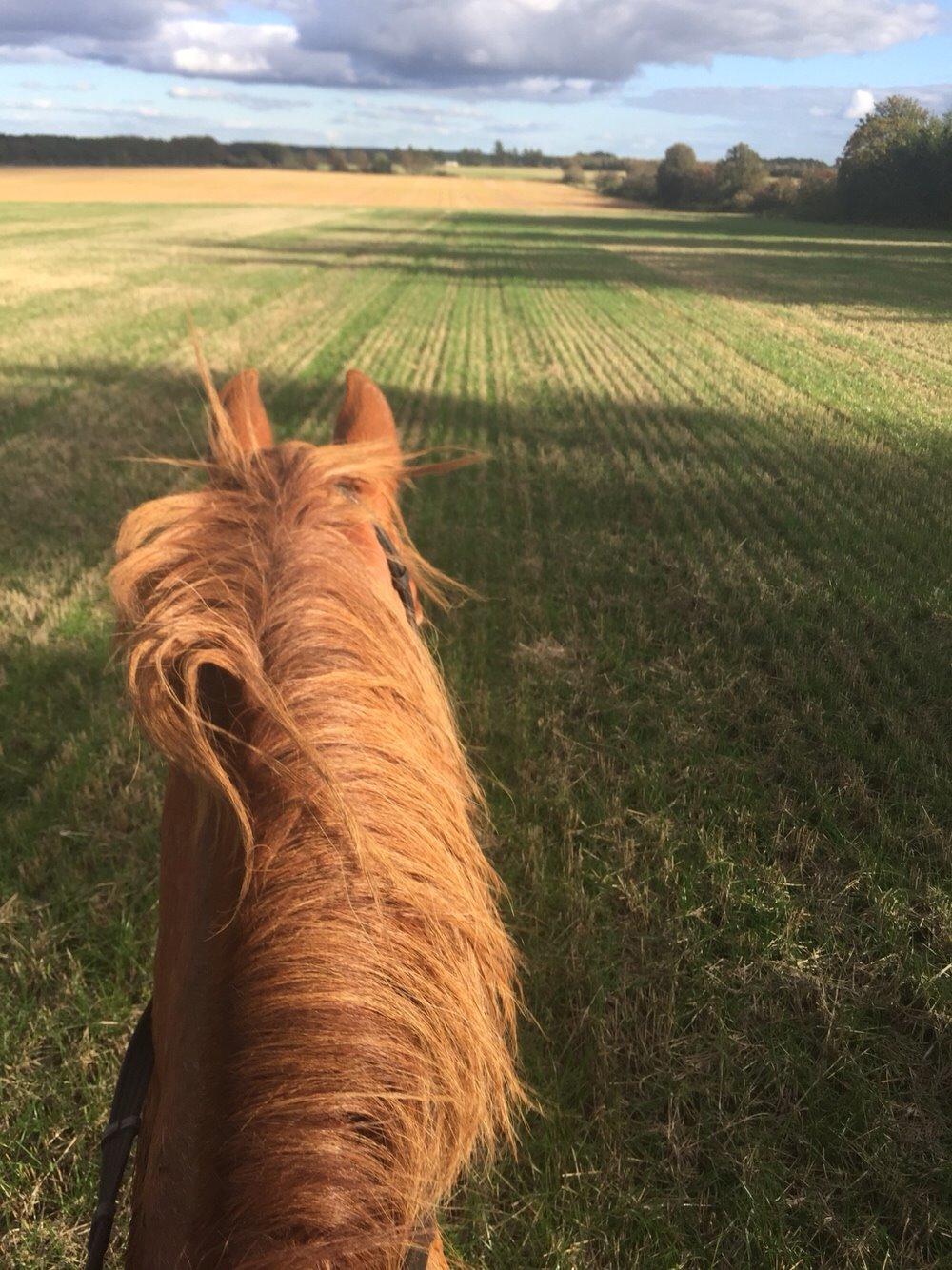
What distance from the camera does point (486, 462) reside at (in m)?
7.94

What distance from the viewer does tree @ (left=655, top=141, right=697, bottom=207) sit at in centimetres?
5694

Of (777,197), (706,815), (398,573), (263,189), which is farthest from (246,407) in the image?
(263,189)

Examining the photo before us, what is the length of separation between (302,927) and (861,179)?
50.5 meters

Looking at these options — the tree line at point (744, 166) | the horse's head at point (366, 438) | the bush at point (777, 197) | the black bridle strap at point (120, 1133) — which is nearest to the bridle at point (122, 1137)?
the black bridle strap at point (120, 1133)

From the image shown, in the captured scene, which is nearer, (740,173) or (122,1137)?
(122,1137)

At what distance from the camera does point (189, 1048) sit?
797mm

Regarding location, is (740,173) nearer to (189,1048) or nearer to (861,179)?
(861,179)

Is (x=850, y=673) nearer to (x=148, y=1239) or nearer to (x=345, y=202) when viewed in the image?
(x=148, y=1239)

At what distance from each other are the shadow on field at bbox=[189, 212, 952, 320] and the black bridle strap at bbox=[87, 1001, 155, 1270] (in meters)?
19.3

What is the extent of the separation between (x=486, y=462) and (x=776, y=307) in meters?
13.1

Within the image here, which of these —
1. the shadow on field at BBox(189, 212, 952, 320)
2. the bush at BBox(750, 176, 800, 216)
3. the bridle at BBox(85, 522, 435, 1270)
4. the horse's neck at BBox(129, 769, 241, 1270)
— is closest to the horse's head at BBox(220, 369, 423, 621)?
the horse's neck at BBox(129, 769, 241, 1270)

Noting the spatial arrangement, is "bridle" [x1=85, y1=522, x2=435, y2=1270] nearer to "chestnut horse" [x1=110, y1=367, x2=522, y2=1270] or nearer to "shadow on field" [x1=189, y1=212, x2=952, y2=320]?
"chestnut horse" [x1=110, y1=367, x2=522, y2=1270]

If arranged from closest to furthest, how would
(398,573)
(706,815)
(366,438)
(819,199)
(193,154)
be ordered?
(398,573), (366,438), (706,815), (819,199), (193,154)

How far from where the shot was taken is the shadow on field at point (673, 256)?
20.8m
